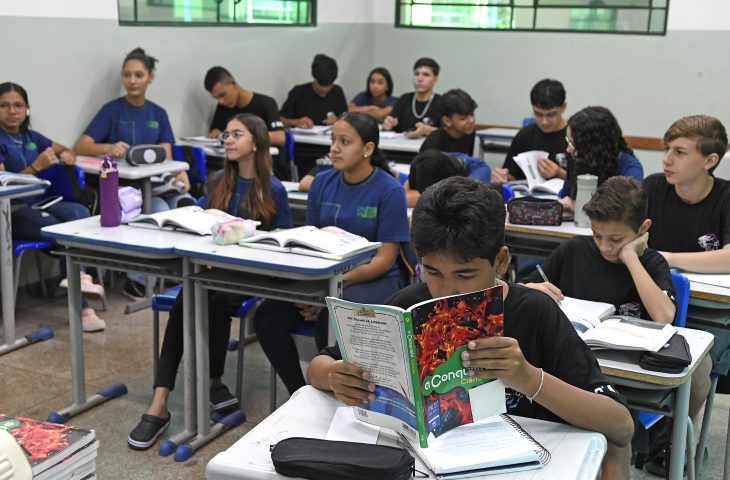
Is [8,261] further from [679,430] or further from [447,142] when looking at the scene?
[679,430]

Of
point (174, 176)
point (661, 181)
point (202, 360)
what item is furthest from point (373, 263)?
point (174, 176)

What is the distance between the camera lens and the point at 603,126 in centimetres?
388

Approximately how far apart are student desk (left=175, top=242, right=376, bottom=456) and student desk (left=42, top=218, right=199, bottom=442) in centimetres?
5

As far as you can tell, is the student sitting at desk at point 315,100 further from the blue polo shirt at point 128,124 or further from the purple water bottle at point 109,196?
the purple water bottle at point 109,196

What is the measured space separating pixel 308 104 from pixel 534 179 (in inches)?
128

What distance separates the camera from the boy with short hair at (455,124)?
5043 millimetres

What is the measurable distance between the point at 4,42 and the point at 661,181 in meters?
3.71

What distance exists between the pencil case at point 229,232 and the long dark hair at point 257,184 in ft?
1.29

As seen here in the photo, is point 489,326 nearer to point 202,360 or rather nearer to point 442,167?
point 202,360

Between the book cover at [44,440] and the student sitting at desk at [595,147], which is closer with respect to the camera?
the book cover at [44,440]

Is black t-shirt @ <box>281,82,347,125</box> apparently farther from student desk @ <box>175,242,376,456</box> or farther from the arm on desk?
the arm on desk

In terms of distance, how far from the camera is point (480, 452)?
1531 mm

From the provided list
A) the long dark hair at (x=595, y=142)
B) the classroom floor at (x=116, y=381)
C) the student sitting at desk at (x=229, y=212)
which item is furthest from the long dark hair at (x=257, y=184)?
the long dark hair at (x=595, y=142)

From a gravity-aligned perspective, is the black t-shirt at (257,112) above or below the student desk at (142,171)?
above
